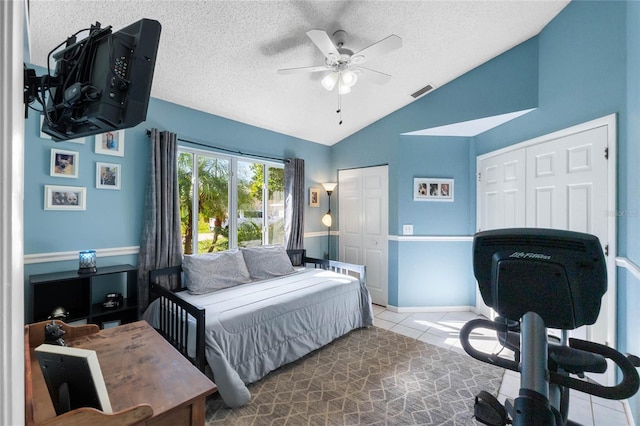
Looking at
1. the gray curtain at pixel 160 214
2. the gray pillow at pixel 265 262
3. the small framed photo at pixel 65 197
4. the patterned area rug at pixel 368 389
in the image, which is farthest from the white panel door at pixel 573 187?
the small framed photo at pixel 65 197

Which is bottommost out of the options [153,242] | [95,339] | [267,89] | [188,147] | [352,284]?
[352,284]

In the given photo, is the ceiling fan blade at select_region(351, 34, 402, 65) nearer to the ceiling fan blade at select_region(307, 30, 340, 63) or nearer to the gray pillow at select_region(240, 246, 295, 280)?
the ceiling fan blade at select_region(307, 30, 340, 63)

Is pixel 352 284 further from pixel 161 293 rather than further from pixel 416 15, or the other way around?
pixel 416 15

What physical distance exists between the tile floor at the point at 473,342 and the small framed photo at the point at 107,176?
3.14 metres

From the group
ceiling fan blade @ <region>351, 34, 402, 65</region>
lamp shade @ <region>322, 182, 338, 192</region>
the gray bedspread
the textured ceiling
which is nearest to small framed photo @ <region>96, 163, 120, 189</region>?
the textured ceiling

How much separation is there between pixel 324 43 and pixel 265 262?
2360mm

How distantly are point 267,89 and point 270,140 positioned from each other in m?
0.96

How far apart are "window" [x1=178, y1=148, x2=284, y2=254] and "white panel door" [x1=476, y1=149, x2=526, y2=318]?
8.89 feet

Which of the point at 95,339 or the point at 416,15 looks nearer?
the point at 95,339

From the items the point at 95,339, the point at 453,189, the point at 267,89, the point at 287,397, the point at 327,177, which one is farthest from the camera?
the point at 327,177

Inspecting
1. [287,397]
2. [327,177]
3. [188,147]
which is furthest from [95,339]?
[327,177]

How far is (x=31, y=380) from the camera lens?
0.90 meters

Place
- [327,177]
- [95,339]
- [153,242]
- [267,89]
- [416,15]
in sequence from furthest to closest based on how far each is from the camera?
[327,177], [267,89], [153,242], [416,15], [95,339]

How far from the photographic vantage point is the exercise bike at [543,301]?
2.41 feet
